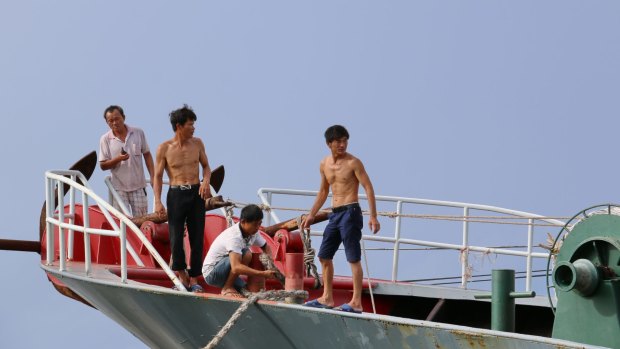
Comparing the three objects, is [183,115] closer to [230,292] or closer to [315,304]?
[230,292]

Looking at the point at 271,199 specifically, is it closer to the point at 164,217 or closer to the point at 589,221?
the point at 164,217

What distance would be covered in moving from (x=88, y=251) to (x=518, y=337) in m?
5.36

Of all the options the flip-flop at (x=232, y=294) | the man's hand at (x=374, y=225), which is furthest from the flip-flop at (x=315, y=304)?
the man's hand at (x=374, y=225)

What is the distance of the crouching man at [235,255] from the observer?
38.8 feet

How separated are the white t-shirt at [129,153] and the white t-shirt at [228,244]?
10.6ft

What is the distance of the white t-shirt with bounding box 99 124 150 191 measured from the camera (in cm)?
1519

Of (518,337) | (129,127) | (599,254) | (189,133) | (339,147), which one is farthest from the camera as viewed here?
(129,127)

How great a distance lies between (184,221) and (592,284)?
451cm

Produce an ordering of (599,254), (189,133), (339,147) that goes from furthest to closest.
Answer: (189,133) → (339,147) → (599,254)

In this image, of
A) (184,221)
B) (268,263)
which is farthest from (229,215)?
(268,263)

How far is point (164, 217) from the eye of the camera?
1413 centimetres

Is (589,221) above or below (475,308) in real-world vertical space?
above

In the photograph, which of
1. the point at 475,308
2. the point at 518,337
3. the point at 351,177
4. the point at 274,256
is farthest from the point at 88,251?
the point at 518,337

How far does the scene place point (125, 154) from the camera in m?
15.1
